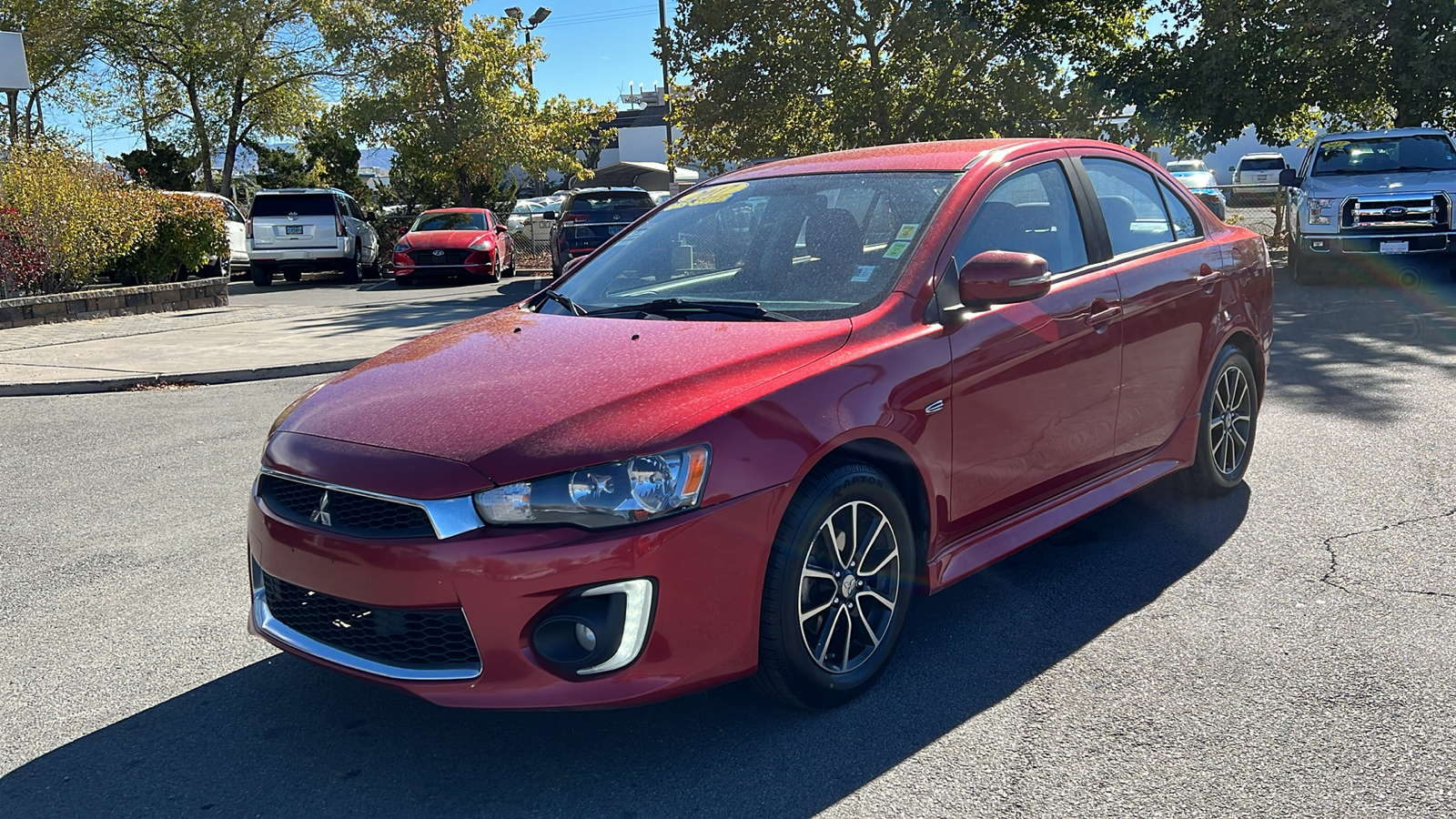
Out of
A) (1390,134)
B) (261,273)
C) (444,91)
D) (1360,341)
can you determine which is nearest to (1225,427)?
(1360,341)

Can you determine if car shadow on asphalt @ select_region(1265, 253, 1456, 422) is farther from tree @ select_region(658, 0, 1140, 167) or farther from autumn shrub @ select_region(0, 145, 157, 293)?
autumn shrub @ select_region(0, 145, 157, 293)

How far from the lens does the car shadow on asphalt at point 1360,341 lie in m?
7.96

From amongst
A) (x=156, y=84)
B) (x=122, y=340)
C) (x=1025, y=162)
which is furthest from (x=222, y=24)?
(x=1025, y=162)

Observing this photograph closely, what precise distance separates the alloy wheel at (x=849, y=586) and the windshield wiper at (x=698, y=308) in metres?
0.71

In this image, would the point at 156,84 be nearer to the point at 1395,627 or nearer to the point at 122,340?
the point at 122,340

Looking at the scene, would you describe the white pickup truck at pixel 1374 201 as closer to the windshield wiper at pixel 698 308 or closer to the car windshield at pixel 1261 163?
the windshield wiper at pixel 698 308

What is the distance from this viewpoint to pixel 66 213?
49.2ft

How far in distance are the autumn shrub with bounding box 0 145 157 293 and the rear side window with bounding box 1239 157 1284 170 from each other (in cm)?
3910

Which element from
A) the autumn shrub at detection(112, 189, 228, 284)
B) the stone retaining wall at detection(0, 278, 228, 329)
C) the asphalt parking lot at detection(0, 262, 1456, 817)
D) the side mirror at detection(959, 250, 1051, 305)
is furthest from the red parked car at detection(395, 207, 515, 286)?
the side mirror at detection(959, 250, 1051, 305)

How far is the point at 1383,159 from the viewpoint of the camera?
15430mm

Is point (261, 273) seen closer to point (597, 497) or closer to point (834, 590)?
point (834, 590)

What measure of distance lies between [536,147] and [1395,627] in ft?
85.4

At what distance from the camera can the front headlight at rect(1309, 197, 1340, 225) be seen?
587 inches

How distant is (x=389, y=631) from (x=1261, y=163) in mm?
46685
